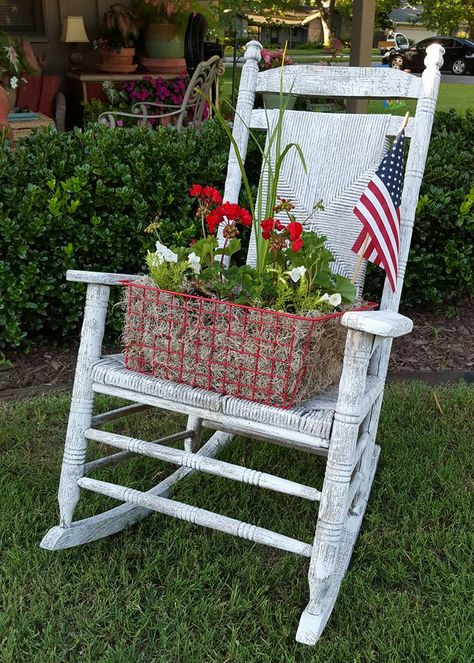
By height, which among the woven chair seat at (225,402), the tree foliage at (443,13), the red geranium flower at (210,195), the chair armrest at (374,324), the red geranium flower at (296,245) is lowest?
the woven chair seat at (225,402)

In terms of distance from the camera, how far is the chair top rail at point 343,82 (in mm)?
2045

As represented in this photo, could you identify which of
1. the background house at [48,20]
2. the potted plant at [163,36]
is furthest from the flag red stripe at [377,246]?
the background house at [48,20]

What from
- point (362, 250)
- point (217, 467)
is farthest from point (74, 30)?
point (217, 467)

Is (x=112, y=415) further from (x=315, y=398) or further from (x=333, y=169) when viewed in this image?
(x=333, y=169)

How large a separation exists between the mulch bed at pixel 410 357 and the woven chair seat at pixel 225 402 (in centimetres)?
120

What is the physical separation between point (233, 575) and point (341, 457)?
55 centimetres

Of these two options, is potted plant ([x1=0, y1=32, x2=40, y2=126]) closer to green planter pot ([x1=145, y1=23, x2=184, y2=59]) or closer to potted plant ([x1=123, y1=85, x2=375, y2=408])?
green planter pot ([x1=145, y1=23, x2=184, y2=59])

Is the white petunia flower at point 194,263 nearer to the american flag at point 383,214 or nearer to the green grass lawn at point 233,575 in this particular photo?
the american flag at point 383,214

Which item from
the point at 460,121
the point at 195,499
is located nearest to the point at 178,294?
the point at 195,499

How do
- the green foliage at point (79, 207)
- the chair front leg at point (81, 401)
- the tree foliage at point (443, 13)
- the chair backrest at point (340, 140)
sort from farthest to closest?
the tree foliage at point (443, 13), the green foliage at point (79, 207), the chair backrest at point (340, 140), the chair front leg at point (81, 401)

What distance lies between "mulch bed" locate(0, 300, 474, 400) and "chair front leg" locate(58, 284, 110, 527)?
1.08 m

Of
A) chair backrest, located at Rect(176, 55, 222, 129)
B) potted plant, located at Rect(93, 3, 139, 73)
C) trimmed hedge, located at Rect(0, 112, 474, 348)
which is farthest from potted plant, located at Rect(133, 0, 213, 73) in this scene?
trimmed hedge, located at Rect(0, 112, 474, 348)

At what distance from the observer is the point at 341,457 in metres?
1.59

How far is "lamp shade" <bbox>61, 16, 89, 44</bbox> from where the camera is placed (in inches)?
250
